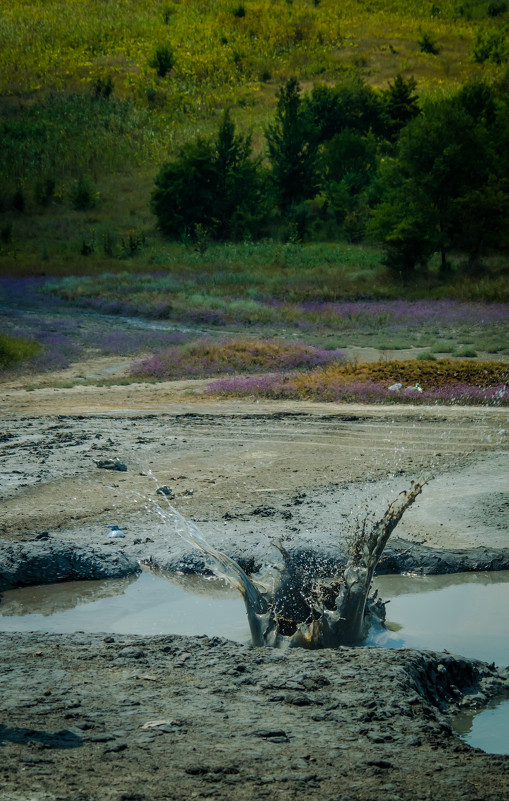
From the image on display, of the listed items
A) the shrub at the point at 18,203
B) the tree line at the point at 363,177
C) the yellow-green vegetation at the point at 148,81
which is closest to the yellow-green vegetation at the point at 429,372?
the yellow-green vegetation at the point at 148,81

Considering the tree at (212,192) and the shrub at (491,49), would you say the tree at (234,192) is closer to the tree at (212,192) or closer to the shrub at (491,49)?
the tree at (212,192)

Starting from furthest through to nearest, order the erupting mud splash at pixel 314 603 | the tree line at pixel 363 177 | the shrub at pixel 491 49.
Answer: the shrub at pixel 491 49
the tree line at pixel 363 177
the erupting mud splash at pixel 314 603

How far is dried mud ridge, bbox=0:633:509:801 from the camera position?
9.75ft

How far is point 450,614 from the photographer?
18.9 ft

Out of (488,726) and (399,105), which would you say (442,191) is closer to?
(399,105)

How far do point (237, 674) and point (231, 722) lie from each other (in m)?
0.63

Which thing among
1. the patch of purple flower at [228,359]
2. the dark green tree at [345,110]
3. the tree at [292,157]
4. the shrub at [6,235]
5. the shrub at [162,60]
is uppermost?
the shrub at [162,60]

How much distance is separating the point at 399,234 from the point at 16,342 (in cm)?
1570

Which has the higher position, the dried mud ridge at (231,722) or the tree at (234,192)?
the tree at (234,192)

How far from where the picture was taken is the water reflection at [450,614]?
5.25m

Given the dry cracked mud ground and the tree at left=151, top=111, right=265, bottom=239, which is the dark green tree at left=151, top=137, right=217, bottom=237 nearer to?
the tree at left=151, top=111, right=265, bottom=239

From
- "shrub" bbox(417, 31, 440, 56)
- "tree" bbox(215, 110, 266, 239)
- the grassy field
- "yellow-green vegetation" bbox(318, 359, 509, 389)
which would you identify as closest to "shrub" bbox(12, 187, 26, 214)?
the grassy field

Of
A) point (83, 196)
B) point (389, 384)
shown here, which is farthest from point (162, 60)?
point (389, 384)

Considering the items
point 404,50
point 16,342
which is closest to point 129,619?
point 16,342
